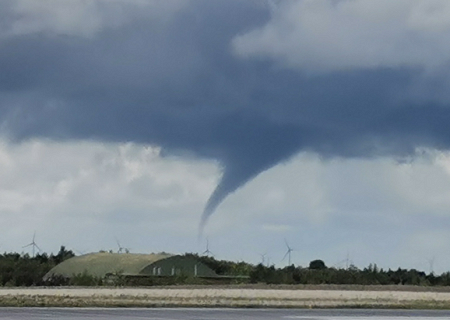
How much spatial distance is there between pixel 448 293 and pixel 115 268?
89.8 ft

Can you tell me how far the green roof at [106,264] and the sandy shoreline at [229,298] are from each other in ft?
55.9

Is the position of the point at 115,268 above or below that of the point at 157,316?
above

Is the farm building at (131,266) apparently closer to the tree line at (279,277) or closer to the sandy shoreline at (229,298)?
the tree line at (279,277)

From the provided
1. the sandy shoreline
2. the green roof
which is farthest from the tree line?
the sandy shoreline

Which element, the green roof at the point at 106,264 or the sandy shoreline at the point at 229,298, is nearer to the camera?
the sandy shoreline at the point at 229,298

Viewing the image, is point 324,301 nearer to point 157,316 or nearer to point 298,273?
point 157,316

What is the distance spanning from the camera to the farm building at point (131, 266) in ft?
230

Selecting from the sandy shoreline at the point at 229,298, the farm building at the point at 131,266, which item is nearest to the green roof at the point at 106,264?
the farm building at the point at 131,266

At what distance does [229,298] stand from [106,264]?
2774 cm

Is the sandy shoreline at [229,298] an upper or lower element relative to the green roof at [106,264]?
lower

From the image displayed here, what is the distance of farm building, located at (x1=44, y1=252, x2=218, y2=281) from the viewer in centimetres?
7012

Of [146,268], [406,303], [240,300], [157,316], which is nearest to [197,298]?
[240,300]

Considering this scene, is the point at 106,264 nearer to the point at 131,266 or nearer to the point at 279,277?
the point at 131,266

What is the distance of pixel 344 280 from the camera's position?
234 ft
